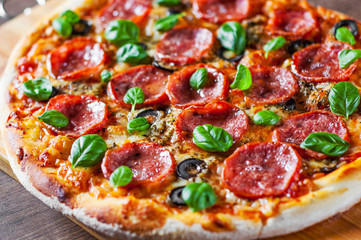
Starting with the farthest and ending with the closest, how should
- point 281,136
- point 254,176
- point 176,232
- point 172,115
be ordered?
point 172,115 < point 281,136 < point 254,176 < point 176,232

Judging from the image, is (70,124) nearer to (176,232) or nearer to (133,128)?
(133,128)

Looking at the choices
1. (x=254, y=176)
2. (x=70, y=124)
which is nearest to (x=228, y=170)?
(x=254, y=176)

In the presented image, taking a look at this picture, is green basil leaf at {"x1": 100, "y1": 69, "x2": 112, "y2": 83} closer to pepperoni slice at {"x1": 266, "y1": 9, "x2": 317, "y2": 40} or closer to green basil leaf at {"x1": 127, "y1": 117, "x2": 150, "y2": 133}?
green basil leaf at {"x1": 127, "y1": 117, "x2": 150, "y2": 133}

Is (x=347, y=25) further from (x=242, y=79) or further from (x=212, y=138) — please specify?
(x=212, y=138)

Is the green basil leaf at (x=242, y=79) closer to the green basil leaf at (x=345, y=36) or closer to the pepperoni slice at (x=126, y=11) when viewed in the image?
the green basil leaf at (x=345, y=36)

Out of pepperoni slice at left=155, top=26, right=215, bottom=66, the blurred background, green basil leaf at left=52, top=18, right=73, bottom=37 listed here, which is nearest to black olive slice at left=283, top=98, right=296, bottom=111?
pepperoni slice at left=155, top=26, right=215, bottom=66

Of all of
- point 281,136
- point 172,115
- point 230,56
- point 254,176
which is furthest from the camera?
point 230,56

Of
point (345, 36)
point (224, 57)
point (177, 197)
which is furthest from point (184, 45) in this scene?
point (177, 197)
